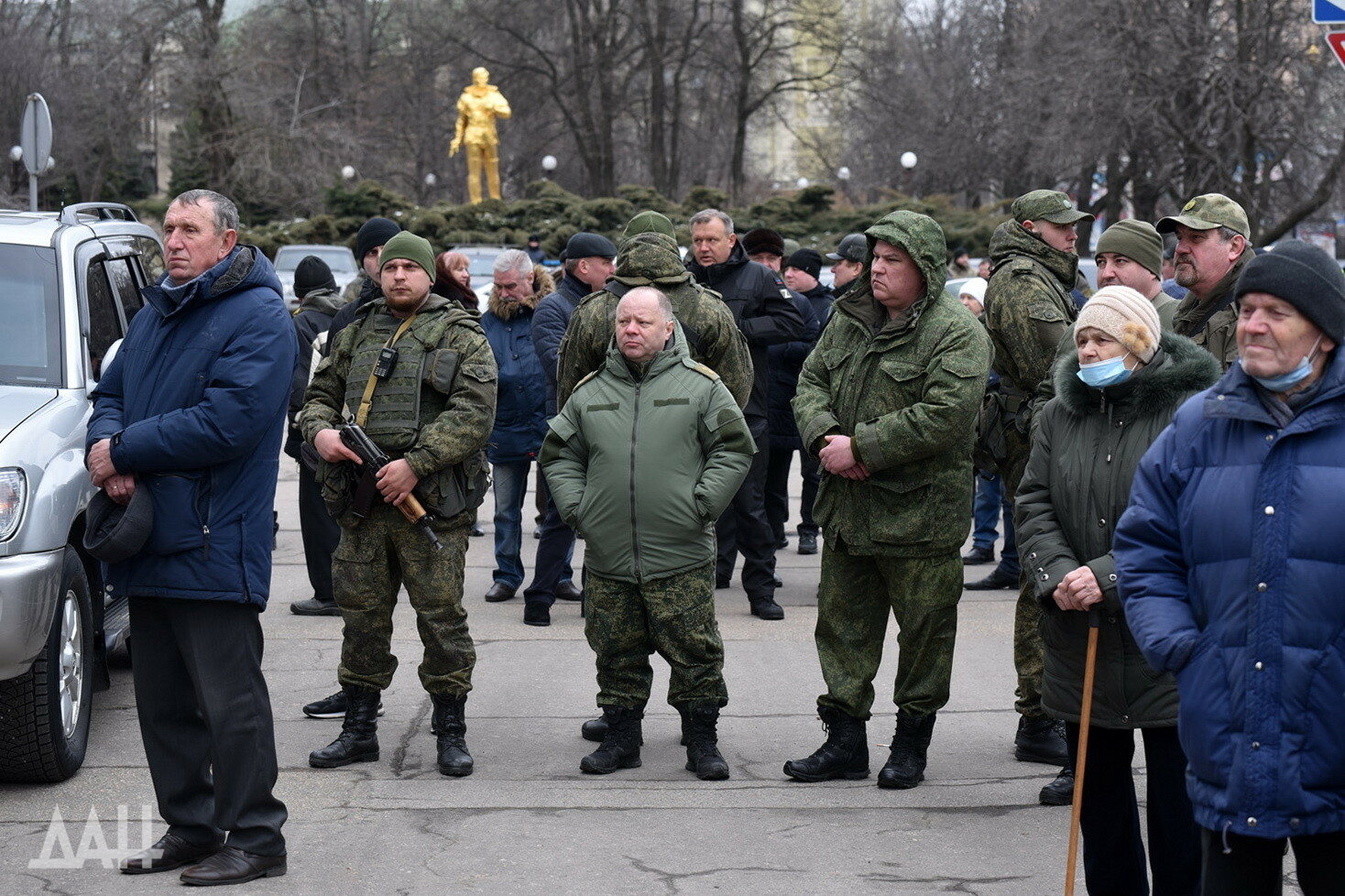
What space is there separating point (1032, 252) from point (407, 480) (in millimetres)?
2639

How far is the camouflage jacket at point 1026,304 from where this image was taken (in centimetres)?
622

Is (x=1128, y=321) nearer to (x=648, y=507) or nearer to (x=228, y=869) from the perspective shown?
(x=648, y=507)

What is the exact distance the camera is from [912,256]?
5668mm

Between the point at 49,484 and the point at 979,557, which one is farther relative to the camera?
the point at 979,557

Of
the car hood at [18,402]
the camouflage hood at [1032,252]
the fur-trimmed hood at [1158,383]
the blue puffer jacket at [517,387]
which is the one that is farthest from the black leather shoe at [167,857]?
the blue puffer jacket at [517,387]

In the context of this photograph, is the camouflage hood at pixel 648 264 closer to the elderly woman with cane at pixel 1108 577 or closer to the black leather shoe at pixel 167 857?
the elderly woman with cane at pixel 1108 577

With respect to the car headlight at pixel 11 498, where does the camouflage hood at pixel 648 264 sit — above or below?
above

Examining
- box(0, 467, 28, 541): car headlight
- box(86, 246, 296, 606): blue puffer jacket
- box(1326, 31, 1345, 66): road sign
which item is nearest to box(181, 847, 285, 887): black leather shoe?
box(86, 246, 296, 606): blue puffer jacket

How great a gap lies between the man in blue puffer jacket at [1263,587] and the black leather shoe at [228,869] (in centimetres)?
270

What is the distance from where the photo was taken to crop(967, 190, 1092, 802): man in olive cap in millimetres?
6125

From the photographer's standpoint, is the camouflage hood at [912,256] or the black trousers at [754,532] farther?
the black trousers at [754,532]

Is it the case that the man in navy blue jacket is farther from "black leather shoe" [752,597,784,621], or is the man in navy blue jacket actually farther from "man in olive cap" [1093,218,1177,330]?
"black leather shoe" [752,597,784,621]

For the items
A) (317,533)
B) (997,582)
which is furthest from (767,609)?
(317,533)

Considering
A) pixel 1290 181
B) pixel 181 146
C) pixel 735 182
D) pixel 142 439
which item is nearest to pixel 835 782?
pixel 142 439
